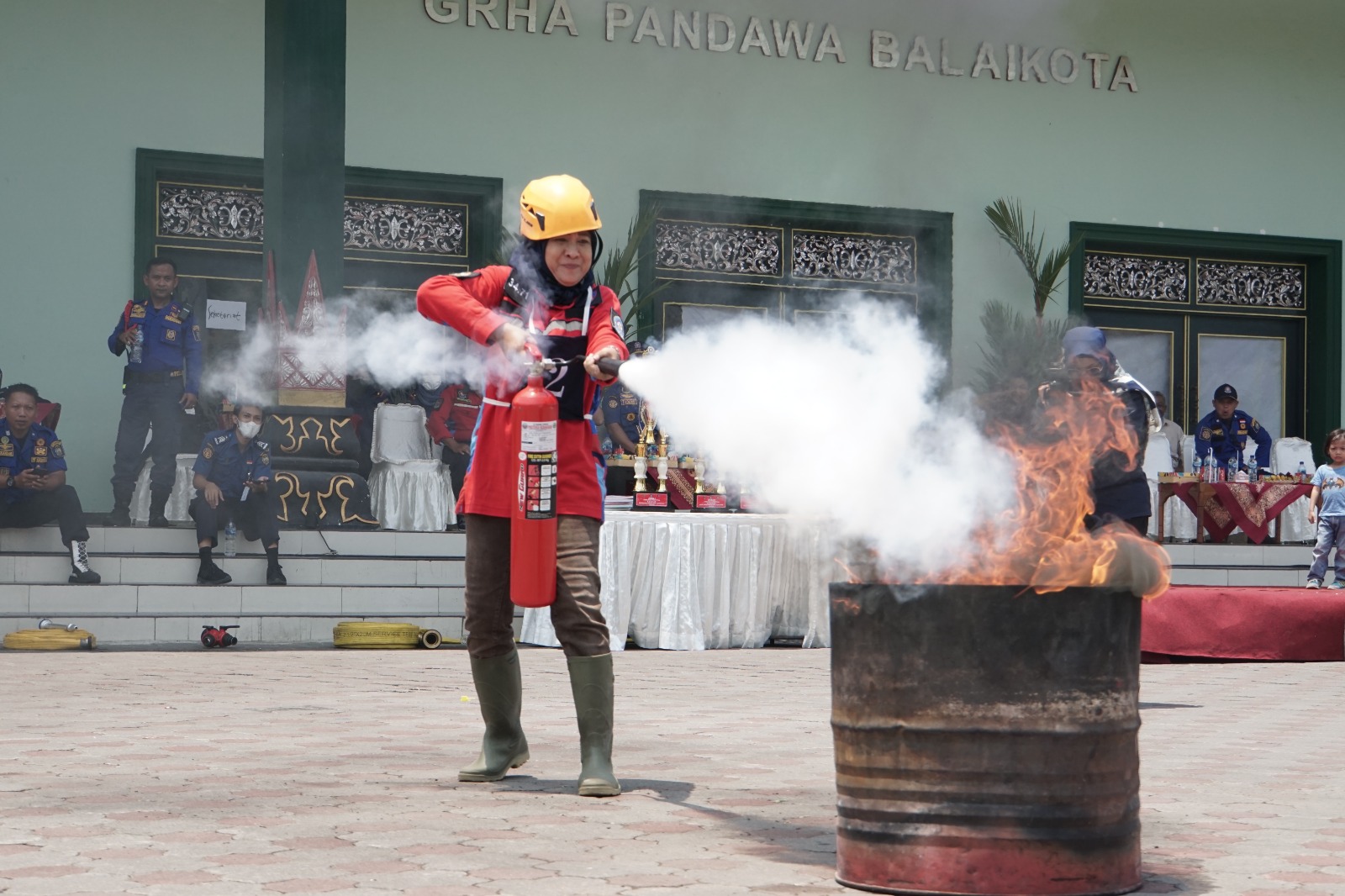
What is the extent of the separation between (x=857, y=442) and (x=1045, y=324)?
14594mm

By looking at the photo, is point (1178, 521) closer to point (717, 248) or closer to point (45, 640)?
point (717, 248)

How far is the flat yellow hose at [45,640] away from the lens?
10852 millimetres

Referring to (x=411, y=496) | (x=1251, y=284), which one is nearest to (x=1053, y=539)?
(x=411, y=496)

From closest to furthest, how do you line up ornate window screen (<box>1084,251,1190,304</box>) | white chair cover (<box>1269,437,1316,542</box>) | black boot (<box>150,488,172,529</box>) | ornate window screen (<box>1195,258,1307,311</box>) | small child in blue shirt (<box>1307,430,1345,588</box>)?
1. black boot (<box>150,488,172,529</box>)
2. small child in blue shirt (<box>1307,430,1345,588</box>)
3. white chair cover (<box>1269,437,1316,542</box>)
4. ornate window screen (<box>1084,251,1190,304</box>)
5. ornate window screen (<box>1195,258,1307,311</box>)

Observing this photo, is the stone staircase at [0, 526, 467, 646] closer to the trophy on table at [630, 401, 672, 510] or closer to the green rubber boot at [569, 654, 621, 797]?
the trophy on table at [630, 401, 672, 510]

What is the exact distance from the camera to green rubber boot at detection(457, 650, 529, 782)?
525 cm

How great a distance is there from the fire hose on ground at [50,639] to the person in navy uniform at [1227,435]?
11364 mm

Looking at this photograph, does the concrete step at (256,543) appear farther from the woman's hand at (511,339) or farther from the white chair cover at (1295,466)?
the white chair cover at (1295,466)

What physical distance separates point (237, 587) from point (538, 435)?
24.9ft

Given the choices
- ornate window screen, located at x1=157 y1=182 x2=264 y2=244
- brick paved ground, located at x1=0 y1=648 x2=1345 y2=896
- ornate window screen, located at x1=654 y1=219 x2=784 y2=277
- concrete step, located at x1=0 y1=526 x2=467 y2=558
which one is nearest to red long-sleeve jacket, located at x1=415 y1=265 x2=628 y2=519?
brick paved ground, located at x1=0 y1=648 x2=1345 y2=896

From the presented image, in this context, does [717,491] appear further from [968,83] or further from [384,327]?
[968,83]

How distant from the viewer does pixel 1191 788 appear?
535 cm

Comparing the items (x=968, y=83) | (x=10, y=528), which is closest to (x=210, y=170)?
(x=10, y=528)

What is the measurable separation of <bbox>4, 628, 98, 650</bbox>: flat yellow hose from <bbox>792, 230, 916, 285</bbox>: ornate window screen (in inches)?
388
